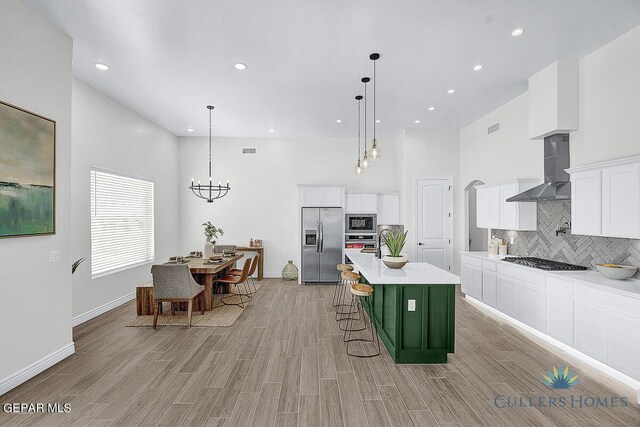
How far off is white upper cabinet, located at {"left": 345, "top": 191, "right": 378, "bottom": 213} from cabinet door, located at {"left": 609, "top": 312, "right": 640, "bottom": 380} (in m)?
4.63

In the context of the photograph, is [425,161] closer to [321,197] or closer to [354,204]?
[354,204]

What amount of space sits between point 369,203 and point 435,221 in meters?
1.55

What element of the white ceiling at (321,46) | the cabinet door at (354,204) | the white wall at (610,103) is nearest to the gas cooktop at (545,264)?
the white wall at (610,103)

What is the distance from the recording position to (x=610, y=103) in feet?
11.0

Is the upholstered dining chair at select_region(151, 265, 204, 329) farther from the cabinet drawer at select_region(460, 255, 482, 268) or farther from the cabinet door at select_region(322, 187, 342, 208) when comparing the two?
the cabinet drawer at select_region(460, 255, 482, 268)

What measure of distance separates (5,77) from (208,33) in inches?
72.5

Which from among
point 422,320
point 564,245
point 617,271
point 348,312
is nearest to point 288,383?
point 422,320

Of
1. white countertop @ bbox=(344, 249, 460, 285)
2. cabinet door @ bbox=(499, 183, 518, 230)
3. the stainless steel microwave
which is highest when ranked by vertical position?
cabinet door @ bbox=(499, 183, 518, 230)

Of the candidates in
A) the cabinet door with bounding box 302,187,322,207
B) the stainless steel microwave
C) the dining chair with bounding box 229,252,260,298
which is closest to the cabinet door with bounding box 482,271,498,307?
the stainless steel microwave

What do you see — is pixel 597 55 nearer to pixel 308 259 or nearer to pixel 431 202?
pixel 431 202

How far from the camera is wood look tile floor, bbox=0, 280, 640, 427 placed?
229 cm

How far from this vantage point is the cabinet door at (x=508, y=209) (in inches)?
178

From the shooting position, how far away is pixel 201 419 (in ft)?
7.44

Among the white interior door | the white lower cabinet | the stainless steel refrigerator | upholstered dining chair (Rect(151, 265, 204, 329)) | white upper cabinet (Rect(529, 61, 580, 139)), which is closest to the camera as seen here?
white upper cabinet (Rect(529, 61, 580, 139))
